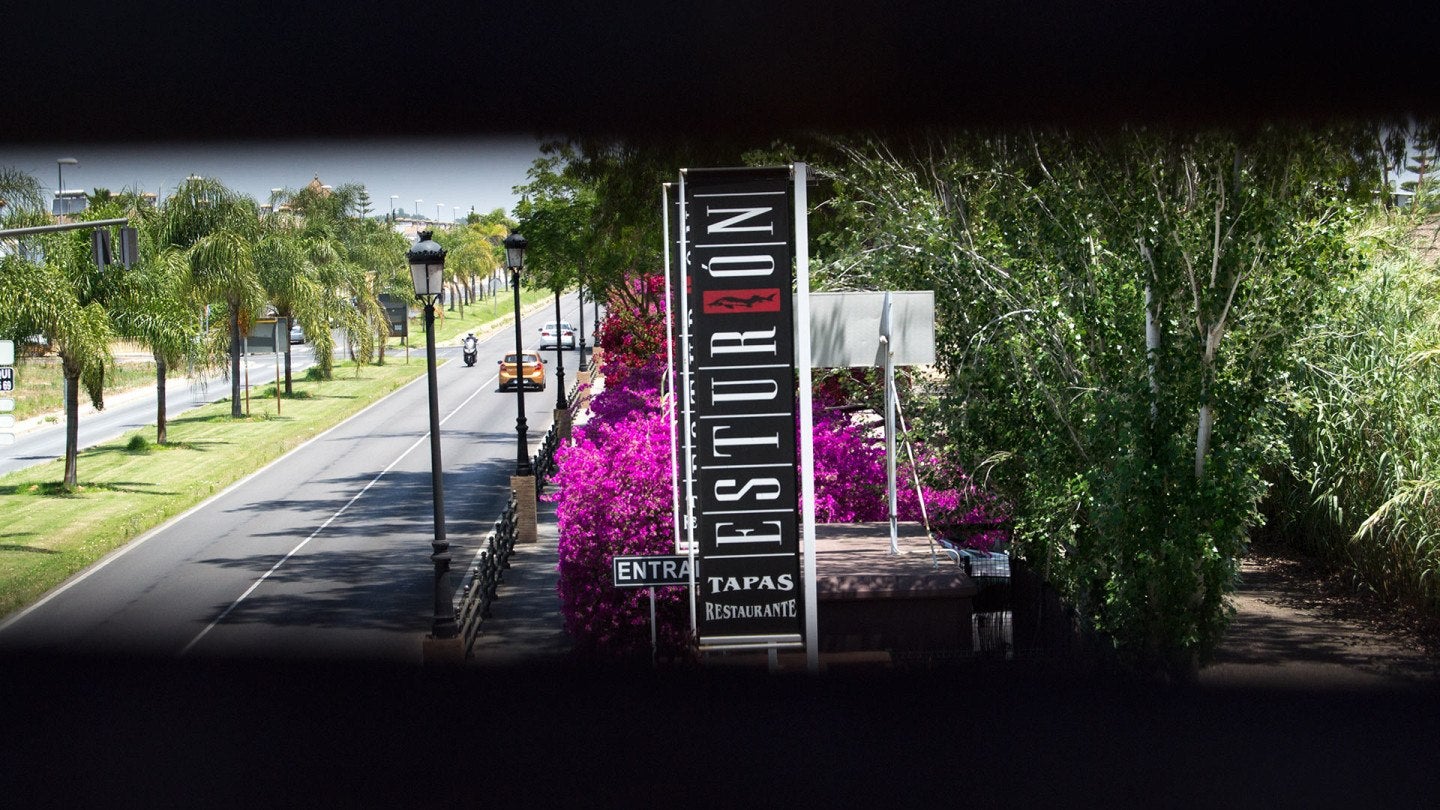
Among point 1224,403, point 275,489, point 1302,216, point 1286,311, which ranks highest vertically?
point 1302,216

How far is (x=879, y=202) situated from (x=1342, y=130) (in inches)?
187

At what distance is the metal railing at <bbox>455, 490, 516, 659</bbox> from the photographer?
33.3 ft

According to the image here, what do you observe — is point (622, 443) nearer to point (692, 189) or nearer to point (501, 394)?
point (692, 189)

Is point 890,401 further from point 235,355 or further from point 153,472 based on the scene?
point 235,355

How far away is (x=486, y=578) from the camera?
43.4ft

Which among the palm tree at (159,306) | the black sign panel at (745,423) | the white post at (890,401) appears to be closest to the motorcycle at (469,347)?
the palm tree at (159,306)

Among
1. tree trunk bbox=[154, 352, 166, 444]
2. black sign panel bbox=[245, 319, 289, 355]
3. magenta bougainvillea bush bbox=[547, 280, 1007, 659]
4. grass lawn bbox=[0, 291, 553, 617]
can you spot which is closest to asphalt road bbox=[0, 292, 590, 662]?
grass lawn bbox=[0, 291, 553, 617]

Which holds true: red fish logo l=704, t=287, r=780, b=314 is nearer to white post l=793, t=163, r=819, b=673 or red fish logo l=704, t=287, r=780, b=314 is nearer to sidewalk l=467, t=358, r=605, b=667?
white post l=793, t=163, r=819, b=673

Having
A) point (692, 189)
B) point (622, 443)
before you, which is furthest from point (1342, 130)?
point (622, 443)

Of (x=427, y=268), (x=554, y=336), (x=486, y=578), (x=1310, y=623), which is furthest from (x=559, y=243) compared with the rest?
(x=554, y=336)

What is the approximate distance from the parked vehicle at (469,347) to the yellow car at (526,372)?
0.65 meters

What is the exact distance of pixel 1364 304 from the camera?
9.56 metres

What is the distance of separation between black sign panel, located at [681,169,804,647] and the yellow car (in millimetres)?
22638

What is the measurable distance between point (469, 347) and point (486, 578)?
14954mm
